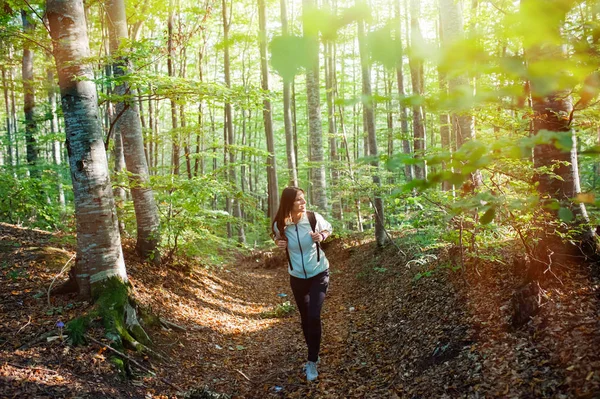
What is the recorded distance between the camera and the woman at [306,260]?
427cm

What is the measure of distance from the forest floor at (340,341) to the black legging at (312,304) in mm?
403

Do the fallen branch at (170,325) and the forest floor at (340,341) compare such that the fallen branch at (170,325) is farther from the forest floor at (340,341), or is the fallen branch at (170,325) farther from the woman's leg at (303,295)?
the woman's leg at (303,295)

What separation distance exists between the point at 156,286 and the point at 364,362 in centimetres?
365

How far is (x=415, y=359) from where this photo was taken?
13.4 ft

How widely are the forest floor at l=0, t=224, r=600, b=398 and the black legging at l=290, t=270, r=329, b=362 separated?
15.9 inches

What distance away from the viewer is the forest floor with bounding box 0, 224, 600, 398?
10.2 feet

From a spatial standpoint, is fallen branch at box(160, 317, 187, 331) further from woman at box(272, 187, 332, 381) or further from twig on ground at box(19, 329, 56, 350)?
woman at box(272, 187, 332, 381)

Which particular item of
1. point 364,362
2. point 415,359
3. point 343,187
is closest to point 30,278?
point 364,362

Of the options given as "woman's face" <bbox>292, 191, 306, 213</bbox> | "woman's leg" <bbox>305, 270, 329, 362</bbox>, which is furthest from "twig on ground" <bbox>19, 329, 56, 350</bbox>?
"woman's face" <bbox>292, 191, 306, 213</bbox>

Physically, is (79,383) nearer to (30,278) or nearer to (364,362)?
(30,278)

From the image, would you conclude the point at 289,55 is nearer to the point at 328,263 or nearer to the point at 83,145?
the point at 83,145

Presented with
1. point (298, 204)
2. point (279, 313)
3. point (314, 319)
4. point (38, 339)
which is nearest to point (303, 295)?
point (314, 319)

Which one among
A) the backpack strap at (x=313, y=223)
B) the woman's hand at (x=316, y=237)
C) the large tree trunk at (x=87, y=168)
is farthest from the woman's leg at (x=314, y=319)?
the large tree trunk at (x=87, y=168)

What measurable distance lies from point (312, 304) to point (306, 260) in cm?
50
